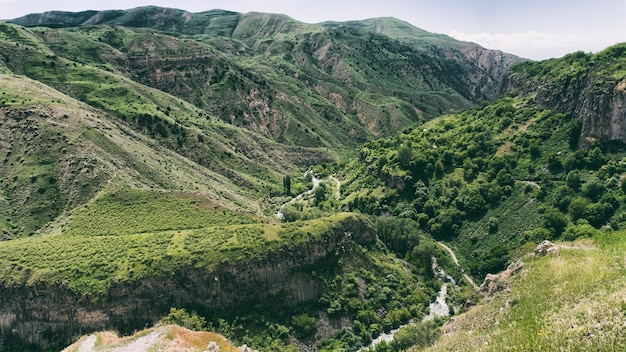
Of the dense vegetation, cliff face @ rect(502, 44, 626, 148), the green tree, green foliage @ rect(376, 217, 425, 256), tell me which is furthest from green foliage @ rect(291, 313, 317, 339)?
cliff face @ rect(502, 44, 626, 148)

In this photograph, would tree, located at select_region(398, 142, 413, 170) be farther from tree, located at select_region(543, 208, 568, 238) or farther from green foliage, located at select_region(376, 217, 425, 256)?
tree, located at select_region(543, 208, 568, 238)

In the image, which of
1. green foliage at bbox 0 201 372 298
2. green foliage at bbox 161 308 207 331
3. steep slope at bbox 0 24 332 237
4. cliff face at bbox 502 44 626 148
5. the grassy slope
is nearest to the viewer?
the grassy slope

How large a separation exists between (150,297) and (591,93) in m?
135

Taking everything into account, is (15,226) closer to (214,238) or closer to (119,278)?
(119,278)

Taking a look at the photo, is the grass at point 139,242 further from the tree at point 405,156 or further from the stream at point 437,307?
the tree at point 405,156

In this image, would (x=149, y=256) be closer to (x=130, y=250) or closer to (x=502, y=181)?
(x=130, y=250)

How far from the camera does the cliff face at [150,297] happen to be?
8125cm

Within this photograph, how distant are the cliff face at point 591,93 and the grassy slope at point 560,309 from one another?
8853 centimetres

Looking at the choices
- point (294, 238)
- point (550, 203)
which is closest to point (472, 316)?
point (294, 238)

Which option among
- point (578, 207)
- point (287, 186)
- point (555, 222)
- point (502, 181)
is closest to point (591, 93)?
point (502, 181)

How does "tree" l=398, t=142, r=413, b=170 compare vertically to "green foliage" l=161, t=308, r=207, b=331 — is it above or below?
above

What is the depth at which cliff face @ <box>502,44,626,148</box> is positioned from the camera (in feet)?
401

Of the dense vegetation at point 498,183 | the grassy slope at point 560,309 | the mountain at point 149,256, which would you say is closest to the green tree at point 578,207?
the dense vegetation at point 498,183

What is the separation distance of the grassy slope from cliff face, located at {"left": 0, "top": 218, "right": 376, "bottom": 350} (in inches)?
1707
